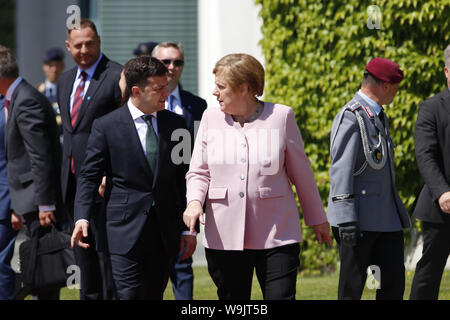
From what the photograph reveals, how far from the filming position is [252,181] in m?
5.36

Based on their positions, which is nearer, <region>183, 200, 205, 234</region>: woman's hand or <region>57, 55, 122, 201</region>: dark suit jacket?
<region>183, 200, 205, 234</region>: woman's hand

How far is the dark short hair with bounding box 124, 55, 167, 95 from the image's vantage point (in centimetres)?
586

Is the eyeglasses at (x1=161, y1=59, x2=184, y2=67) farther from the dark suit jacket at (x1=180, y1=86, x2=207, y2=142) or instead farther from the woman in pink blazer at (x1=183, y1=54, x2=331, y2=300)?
the woman in pink blazer at (x1=183, y1=54, x2=331, y2=300)

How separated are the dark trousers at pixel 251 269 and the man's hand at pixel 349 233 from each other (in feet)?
2.26

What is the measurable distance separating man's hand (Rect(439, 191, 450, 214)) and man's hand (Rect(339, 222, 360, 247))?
85 cm

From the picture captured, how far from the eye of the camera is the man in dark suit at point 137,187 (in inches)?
227

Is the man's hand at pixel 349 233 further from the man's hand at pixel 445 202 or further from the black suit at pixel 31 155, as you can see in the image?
the black suit at pixel 31 155

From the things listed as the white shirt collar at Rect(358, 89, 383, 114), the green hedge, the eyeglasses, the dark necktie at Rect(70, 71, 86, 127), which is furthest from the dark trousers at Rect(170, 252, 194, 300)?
the green hedge

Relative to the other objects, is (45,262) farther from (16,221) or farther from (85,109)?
(85,109)

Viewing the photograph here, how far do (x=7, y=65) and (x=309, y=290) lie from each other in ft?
11.5

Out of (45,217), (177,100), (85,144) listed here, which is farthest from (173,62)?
(45,217)

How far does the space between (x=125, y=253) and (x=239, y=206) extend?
852 mm
